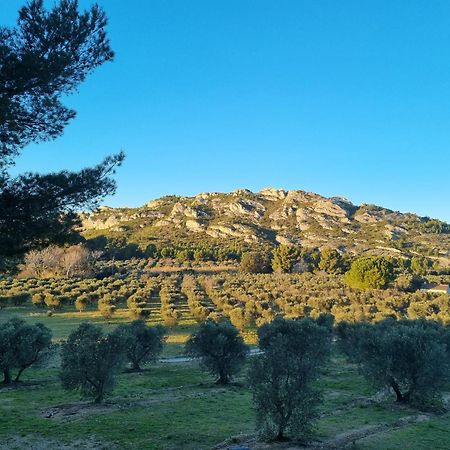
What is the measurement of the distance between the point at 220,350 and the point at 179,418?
39.9ft

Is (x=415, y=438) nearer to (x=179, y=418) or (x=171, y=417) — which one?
(x=179, y=418)

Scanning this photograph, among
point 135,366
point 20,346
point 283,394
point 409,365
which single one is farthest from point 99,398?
point 409,365

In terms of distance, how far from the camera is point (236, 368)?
39.7 metres

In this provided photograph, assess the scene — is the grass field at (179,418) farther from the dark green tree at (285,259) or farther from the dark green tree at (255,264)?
the dark green tree at (255,264)

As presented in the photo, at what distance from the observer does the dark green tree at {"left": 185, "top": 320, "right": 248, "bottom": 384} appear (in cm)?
3947

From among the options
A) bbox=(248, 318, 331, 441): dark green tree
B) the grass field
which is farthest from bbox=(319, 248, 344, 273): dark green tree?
bbox=(248, 318, 331, 441): dark green tree

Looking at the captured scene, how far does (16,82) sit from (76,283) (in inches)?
3200

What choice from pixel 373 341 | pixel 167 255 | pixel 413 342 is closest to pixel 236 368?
pixel 373 341

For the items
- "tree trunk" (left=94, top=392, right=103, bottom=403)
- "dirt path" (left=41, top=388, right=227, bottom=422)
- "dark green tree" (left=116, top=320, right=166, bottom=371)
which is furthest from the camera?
"dark green tree" (left=116, top=320, right=166, bottom=371)

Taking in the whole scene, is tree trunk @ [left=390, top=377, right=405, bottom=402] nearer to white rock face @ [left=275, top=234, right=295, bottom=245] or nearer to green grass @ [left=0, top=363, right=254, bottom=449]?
green grass @ [left=0, top=363, right=254, bottom=449]

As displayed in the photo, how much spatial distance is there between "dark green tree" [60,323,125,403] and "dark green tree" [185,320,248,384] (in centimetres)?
925

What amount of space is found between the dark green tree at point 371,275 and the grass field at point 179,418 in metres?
50.8

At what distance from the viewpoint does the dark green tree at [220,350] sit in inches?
1554

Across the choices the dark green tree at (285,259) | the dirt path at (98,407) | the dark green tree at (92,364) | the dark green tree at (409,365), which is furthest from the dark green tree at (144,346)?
the dark green tree at (285,259)
